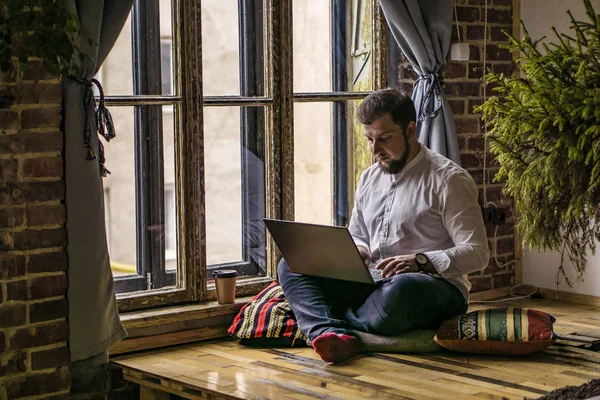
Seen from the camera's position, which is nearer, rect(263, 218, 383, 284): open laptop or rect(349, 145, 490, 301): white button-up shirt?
rect(263, 218, 383, 284): open laptop

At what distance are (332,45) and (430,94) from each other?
52 centimetres

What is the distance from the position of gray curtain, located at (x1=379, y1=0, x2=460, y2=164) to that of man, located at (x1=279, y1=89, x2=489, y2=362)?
25.6 inches

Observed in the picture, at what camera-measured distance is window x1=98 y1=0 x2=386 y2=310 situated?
4000 millimetres

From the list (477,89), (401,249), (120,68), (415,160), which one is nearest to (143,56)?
(120,68)

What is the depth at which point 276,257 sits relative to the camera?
174 inches

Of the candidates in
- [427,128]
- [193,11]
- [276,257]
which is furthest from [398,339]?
[193,11]

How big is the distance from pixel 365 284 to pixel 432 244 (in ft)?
1.02

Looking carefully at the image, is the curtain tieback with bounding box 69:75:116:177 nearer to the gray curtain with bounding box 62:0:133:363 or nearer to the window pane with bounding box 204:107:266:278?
the gray curtain with bounding box 62:0:133:363

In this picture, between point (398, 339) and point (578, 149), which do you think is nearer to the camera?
point (578, 149)

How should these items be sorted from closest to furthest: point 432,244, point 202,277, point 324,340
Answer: point 324,340
point 432,244
point 202,277

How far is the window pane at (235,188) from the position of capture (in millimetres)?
4227

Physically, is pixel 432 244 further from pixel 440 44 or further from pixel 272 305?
pixel 440 44

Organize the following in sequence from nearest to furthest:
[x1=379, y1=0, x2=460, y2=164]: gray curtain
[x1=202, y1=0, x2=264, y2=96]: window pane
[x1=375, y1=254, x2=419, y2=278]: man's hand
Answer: [x1=375, y1=254, x2=419, y2=278]: man's hand
[x1=202, y1=0, x2=264, y2=96]: window pane
[x1=379, y1=0, x2=460, y2=164]: gray curtain

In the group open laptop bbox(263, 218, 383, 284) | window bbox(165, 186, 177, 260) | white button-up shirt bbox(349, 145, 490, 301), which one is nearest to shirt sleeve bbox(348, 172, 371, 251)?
white button-up shirt bbox(349, 145, 490, 301)
